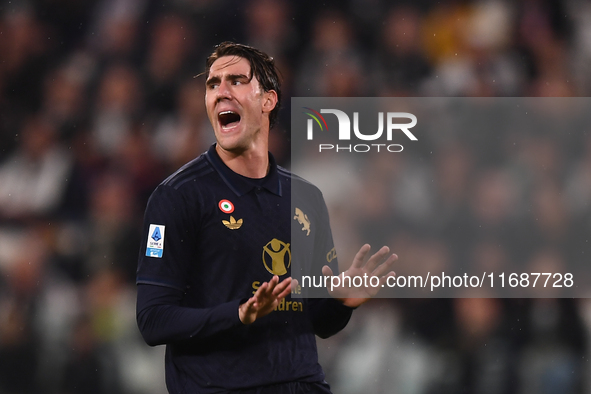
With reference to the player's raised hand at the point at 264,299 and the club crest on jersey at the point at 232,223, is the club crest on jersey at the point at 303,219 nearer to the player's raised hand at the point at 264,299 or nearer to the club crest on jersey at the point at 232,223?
the club crest on jersey at the point at 232,223

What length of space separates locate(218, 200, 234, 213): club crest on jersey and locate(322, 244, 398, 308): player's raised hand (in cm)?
38

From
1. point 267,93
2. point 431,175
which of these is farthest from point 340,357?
point 267,93

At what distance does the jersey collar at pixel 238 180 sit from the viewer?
2.27 meters

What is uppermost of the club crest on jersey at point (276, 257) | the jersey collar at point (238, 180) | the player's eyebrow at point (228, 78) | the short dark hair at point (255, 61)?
the short dark hair at point (255, 61)

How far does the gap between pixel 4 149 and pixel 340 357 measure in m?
2.52

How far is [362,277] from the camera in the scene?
2160mm

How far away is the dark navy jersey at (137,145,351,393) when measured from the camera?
2014mm

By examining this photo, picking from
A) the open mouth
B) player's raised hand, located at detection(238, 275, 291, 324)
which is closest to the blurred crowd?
the open mouth

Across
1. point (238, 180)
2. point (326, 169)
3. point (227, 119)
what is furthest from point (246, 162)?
point (326, 169)

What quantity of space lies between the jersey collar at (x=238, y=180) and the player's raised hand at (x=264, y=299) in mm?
495

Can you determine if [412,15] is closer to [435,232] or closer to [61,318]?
[435,232]

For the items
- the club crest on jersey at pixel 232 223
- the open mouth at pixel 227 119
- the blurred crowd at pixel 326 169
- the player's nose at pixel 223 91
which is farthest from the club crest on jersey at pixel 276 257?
the blurred crowd at pixel 326 169

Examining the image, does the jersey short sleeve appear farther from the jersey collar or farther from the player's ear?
the player's ear

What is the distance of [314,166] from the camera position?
12.6 ft
